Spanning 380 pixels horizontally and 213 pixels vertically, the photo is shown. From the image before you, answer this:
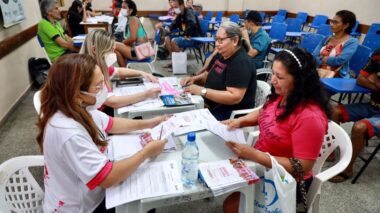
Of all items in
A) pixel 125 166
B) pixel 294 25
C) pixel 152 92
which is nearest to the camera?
pixel 125 166

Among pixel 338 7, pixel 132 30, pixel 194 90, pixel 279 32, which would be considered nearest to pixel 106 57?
pixel 194 90

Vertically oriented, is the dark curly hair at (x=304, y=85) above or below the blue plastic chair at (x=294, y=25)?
above

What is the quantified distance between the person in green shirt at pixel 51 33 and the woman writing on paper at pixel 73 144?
2765 millimetres

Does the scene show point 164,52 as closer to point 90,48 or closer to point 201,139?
point 90,48

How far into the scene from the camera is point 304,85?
4.03 feet

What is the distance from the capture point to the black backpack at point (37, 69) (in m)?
4.02

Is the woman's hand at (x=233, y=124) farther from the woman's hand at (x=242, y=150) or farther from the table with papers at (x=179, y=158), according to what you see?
the woman's hand at (x=242, y=150)

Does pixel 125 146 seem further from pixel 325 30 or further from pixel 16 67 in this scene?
pixel 325 30

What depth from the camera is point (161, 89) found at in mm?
2037

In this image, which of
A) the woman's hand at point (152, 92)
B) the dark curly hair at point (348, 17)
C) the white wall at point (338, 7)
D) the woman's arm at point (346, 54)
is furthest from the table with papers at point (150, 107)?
the white wall at point (338, 7)

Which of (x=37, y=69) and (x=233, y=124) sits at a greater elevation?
(x=233, y=124)

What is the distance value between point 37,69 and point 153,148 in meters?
3.72

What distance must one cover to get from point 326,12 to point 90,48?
6815 millimetres

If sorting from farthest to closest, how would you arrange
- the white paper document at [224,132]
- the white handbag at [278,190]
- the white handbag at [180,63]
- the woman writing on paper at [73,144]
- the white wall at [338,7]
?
1. the white wall at [338,7]
2. the white handbag at [180,63]
3. the white paper document at [224,132]
4. the white handbag at [278,190]
5. the woman writing on paper at [73,144]
